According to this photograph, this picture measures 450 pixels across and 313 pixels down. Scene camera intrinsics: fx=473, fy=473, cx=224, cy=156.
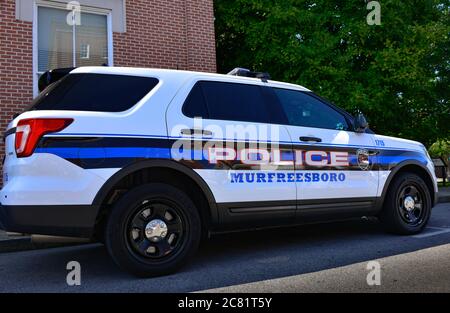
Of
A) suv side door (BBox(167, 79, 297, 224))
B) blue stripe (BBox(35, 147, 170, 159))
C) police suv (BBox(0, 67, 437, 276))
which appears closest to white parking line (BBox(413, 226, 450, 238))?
police suv (BBox(0, 67, 437, 276))

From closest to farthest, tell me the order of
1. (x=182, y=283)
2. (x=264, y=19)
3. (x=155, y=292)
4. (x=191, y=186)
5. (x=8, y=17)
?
(x=155, y=292), (x=182, y=283), (x=191, y=186), (x=8, y=17), (x=264, y=19)

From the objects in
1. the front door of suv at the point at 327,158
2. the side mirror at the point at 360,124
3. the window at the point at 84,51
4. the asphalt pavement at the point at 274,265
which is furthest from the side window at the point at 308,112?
the window at the point at 84,51

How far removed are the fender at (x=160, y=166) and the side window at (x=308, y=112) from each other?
1.33 m

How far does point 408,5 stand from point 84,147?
9705 mm

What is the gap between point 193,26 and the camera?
31.8 feet

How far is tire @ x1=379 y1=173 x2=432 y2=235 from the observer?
596 centimetres

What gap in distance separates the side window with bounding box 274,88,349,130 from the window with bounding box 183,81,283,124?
0.57 feet

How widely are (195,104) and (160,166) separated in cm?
78

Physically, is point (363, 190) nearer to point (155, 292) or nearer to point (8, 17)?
point (155, 292)

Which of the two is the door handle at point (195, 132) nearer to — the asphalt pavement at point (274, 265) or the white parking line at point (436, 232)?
the asphalt pavement at point (274, 265)

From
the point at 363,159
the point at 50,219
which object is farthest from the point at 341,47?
the point at 50,219

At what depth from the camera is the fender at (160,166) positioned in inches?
160

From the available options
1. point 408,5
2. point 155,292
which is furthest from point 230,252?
point 408,5

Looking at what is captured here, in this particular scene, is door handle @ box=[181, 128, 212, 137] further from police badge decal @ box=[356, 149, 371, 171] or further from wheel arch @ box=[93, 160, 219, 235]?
police badge decal @ box=[356, 149, 371, 171]
